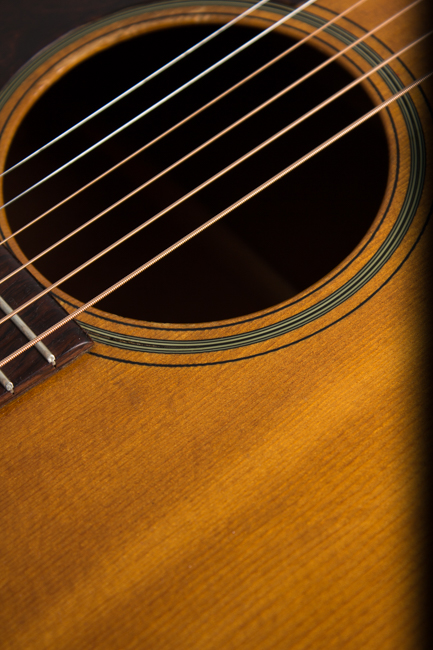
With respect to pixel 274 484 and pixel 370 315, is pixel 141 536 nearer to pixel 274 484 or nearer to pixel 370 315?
pixel 274 484

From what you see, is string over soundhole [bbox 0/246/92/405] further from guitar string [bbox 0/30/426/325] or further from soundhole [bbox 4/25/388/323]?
soundhole [bbox 4/25/388/323]

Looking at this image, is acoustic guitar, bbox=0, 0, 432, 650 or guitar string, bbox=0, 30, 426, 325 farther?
guitar string, bbox=0, 30, 426, 325

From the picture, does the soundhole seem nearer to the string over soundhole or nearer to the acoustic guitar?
the acoustic guitar

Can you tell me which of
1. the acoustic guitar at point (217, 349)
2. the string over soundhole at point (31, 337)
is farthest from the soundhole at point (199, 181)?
the string over soundhole at point (31, 337)

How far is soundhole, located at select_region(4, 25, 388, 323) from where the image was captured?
0.84 metres

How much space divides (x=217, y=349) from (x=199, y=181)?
468 millimetres

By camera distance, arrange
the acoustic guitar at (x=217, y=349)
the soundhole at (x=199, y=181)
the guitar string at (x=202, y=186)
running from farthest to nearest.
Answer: the soundhole at (x=199, y=181), the guitar string at (x=202, y=186), the acoustic guitar at (x=217, y=349)

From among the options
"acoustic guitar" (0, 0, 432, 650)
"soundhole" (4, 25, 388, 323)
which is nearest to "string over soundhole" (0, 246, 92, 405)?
"acoustic guitar" (0, 0, 432, 650)

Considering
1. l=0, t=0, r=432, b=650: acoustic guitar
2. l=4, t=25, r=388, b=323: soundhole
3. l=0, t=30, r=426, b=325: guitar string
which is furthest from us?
l=4, t=25, r=388, b=323: soundhole

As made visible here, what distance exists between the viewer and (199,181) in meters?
0.97

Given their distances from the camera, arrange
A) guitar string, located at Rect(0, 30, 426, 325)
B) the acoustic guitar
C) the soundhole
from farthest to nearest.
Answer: the soundhole
guitar string, located at Rect(0, 30, 426, 325)
the acoustic guitar

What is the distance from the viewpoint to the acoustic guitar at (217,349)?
1.58 ft

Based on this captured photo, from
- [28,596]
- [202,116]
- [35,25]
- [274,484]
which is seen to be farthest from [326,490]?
[35,25]

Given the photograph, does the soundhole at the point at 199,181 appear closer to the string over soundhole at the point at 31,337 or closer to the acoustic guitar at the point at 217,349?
the acoustic guitar at the point at 217,349
